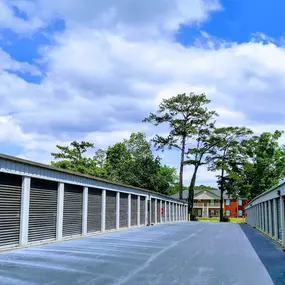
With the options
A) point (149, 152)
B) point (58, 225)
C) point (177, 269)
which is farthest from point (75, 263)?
point (149, 152)

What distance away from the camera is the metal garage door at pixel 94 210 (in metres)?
16.9

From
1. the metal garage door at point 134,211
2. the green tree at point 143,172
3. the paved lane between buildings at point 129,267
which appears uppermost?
the green tree at point 143,172

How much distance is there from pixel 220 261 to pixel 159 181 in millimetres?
45576

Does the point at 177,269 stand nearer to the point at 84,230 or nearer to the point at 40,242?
the point at 40,242

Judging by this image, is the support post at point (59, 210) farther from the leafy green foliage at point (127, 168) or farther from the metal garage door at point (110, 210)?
the leafy green foliage at point (127, 168)

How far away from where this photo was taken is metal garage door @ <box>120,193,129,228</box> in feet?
71.9

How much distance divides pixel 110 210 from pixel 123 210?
2477 millimetres

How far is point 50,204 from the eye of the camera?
42.8ft

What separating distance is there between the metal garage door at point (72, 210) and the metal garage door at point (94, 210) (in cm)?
107

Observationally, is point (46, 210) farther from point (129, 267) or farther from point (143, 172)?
point (143, 172)

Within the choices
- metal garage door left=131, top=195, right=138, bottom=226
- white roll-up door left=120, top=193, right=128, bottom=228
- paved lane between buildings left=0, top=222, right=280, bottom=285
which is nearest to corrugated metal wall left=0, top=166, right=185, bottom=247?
paved lane between buildings left=0, top=222, right=280, bottom=285

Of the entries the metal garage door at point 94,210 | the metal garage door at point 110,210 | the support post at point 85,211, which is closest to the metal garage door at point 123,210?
the metal garage door at point 110,210

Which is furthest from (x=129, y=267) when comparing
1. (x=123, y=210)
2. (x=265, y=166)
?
(x=265, y=166)

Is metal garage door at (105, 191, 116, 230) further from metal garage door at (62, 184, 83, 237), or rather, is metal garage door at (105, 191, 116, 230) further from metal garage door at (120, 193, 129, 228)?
metal garage door at (62, 184, 83, 237)
